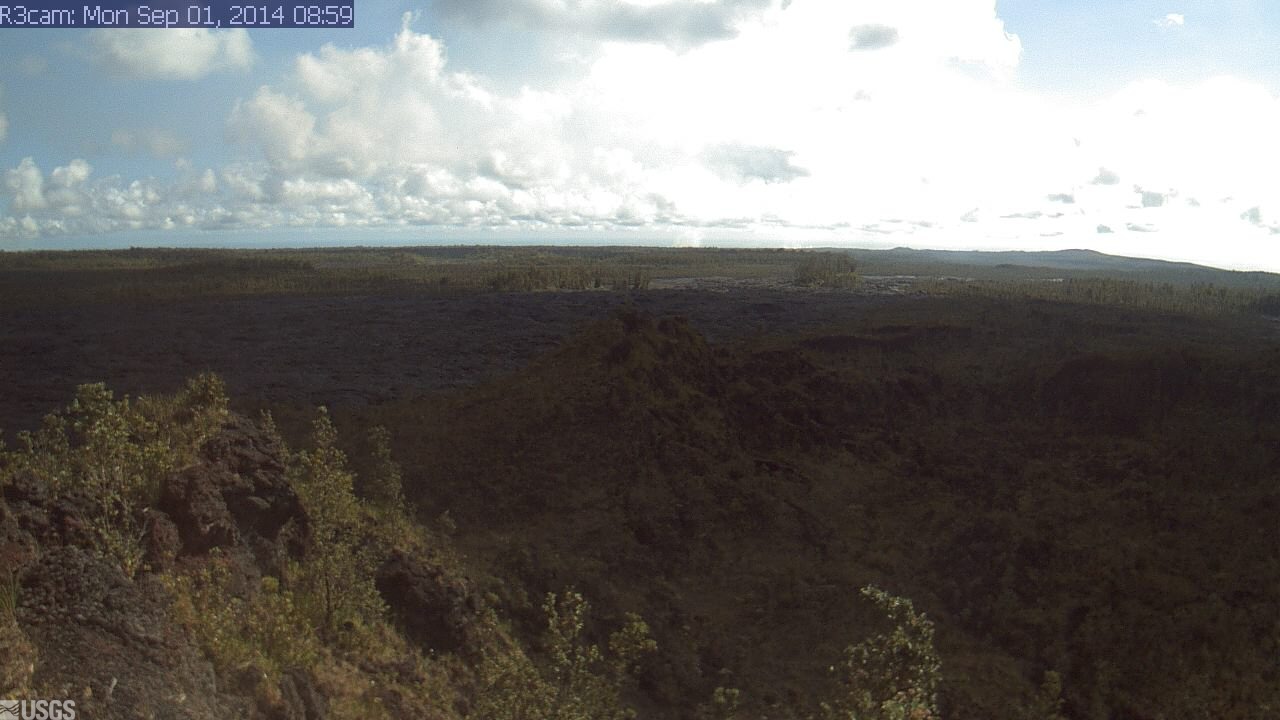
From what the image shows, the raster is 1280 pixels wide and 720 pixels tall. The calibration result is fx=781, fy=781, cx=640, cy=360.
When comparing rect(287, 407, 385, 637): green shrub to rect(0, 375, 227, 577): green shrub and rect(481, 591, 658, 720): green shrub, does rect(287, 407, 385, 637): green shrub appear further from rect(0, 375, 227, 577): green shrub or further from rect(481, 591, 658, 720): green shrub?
rect(481, 591, 658, 720): green shrub

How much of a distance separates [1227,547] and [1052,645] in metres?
3.59

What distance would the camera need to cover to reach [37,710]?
420cm

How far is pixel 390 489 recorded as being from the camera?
10367 millimetres

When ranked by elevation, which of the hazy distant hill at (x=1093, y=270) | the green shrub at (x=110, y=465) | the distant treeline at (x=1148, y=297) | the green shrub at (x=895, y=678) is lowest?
the green shrub at (x=895, y=678)

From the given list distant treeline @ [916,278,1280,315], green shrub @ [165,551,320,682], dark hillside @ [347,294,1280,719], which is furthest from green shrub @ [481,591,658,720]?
distant treeline @ [916,278,1280,315]

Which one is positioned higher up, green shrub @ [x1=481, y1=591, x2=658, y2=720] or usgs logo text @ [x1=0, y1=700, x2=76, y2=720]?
usgs logo text @ [x1=0, y1=700, x2=76, y2=720]

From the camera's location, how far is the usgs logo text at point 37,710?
161 inches

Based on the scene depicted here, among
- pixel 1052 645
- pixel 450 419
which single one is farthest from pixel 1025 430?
pixel 450 419

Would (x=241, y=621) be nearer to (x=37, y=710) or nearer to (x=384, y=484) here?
(x=37, y=710)

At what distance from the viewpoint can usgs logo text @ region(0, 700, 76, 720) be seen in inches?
161

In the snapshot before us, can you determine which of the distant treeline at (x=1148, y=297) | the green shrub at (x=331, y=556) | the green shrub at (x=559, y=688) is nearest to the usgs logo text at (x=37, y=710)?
the green shrub at (x=559, y=688)

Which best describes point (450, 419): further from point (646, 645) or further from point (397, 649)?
point (646, 645)

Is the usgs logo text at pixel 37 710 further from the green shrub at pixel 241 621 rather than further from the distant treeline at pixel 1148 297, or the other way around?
the distant treeline at pixel 1148 297

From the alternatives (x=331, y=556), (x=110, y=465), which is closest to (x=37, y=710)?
(x=110, y=465)
